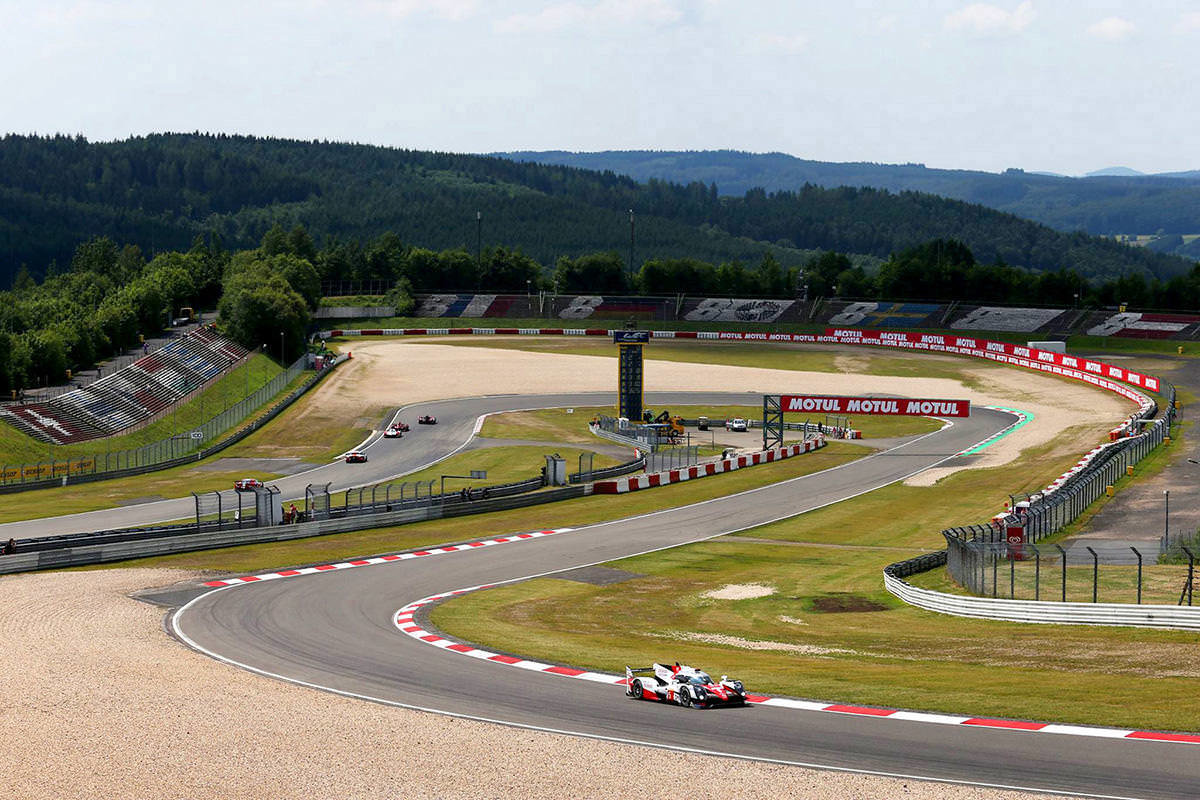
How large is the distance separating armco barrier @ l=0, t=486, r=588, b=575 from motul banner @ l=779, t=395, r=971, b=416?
2648cm

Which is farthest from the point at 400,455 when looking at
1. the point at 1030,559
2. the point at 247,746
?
the point at 247,746

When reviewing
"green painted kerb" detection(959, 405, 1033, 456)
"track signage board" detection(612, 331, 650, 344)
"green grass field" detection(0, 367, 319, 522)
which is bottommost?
"green grass field" detection(0, 367, 319, 522)

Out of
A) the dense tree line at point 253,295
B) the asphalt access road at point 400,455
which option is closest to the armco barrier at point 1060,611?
the asphalt access road at point 400,455

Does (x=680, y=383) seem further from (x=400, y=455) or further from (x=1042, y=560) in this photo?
(x=1042, y=560)

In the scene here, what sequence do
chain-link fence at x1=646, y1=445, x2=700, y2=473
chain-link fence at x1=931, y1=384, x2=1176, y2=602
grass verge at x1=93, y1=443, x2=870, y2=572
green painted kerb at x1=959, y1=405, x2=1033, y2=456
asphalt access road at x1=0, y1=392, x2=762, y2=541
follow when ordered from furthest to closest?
green painted kerb at x1=959, y1=405, x2=1033, y2=456 → chain-link fence at x1=646, y1=445, x2=700, y2=473 → asphalt access road at x1=0, y1=392, x2=762, y2=541 → grass verge at x1=93, y1=443, x2=870, y2=572 → chain-link fence at x1=931, y1=384, x2=1176, y2=602

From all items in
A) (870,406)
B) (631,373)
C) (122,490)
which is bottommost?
(122,490)

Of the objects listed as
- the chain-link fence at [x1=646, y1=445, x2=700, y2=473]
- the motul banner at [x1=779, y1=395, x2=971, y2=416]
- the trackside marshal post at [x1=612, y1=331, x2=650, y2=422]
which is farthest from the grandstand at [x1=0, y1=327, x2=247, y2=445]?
the motul banner at [x1=779, y1=395, x2=971, y2=416]

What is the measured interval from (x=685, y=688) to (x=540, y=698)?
310 centimetres

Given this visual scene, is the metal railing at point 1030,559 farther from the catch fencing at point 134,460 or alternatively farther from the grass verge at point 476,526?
the catch fencing at point 134,460

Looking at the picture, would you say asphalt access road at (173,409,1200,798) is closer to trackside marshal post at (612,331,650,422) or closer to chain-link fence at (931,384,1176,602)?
chain-link fence at (931,384,1176,602)

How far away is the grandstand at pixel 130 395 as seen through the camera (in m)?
82.6

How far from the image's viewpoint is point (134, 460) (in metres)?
77.9

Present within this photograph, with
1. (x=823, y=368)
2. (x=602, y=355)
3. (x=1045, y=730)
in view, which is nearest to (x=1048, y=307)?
(x=823, y=368)

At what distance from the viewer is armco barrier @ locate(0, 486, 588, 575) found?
42.3 m
